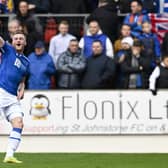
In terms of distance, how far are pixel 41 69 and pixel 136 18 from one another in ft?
8.89

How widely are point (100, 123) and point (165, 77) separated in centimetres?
180

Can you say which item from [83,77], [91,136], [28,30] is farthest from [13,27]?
[91,136]

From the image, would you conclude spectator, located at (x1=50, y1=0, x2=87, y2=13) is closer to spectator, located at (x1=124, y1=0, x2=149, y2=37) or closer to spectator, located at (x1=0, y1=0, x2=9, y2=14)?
spectator, located at (x1=0, y1=0, x2=9, y2=14)

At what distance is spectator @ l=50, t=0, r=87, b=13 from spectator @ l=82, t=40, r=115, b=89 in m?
2.29

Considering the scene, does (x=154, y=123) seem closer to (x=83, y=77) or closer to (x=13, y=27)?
(x=83, y=77)

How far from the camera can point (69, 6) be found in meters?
19.5

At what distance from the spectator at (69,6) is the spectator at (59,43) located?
46.4 inches

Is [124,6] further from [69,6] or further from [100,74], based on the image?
[100,74]

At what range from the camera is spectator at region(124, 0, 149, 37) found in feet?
60.3

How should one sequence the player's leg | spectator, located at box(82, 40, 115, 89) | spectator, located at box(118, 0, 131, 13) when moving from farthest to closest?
spectator, located at box(118, 0, 131, 13) → spectator, located at box(82, 40, 115, 89) → the player's leg

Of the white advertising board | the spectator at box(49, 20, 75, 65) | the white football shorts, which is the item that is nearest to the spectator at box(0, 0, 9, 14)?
the spectator at box(49, 20, 75, 65)

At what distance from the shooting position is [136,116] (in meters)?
17.2
